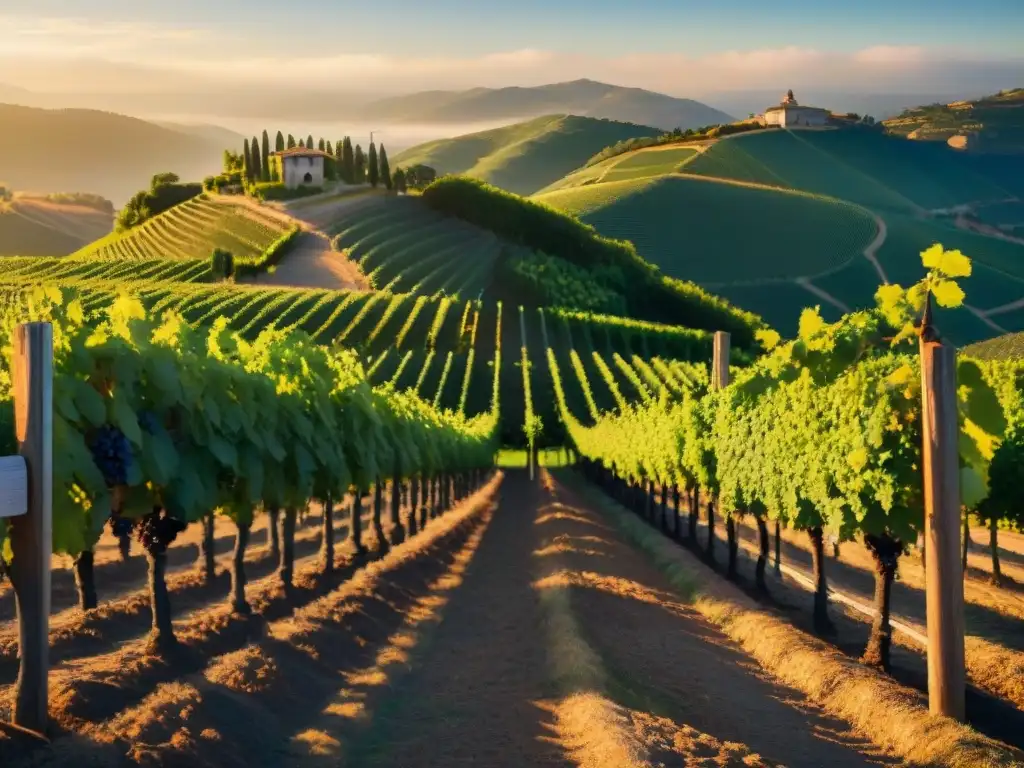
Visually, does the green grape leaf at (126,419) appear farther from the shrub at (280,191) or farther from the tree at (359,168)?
the tree at (359,168)

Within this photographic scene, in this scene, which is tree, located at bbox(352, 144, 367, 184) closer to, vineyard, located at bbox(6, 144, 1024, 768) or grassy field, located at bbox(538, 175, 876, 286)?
grassy field, located at bbox(538, 175, 876, 286)

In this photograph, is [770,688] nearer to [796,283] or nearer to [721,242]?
[796,283]

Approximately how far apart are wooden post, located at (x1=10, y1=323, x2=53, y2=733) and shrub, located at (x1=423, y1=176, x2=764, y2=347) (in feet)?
369

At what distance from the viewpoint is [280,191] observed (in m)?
148

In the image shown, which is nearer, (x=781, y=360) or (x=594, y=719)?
(x=594, y=719)

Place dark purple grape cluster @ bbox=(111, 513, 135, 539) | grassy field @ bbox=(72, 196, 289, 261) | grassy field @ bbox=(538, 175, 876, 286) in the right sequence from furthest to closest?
grassy field @ bbox=(538, 175, 876, 286) → grassy field @ bbox=(72, 196, 289, 261) → dark purple grape cluster @ bbox=(111, 513, 135, 539)

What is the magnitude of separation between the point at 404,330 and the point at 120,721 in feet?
266

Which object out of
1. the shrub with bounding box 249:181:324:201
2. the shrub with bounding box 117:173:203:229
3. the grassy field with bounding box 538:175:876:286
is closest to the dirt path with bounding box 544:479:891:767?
the grassy field with bounding box 538:175:876:286


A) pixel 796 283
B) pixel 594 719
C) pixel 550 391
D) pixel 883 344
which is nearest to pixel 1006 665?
pixel 883 344

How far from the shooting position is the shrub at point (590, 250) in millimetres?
127125

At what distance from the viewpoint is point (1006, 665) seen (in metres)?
15.0

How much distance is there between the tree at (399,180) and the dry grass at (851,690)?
13845 centimetres

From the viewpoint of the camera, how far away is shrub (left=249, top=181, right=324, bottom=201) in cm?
14788

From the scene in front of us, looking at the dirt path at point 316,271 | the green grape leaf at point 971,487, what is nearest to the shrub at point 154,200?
the dirt path at point 316,271
